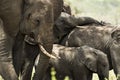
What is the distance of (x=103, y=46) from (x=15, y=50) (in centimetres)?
273

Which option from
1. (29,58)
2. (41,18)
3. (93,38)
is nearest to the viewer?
(41,18)

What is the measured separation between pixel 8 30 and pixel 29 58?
1.85 meters

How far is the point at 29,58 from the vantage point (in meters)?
10.2

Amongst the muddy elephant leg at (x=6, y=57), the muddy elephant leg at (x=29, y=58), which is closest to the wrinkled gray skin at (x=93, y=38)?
the muddy elephant leg at (x=29, y=58)

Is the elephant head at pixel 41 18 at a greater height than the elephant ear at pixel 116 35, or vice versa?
the elephant head at pixel 41 18

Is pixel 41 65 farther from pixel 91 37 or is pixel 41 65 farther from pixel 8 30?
pixel 91 37

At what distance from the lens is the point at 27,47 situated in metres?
10.2

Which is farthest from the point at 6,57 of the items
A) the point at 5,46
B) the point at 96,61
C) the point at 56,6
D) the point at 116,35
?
the point at 116,35

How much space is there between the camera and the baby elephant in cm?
1062

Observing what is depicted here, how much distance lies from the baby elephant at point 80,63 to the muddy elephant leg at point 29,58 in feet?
2.16

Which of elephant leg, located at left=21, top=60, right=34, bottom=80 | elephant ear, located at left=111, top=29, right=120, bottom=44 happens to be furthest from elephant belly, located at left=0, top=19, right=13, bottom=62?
elephant ear, located at left=111, top=29, right=120, bottom=44

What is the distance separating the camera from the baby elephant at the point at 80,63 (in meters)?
10.6

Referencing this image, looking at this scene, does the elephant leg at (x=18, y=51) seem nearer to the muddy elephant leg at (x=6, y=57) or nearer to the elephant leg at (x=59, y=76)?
the muddy elephant leg at (x=6, y=57)

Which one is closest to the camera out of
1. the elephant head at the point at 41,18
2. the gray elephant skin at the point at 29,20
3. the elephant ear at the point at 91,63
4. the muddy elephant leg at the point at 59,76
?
the gray elephant skin at the point at 29,20
